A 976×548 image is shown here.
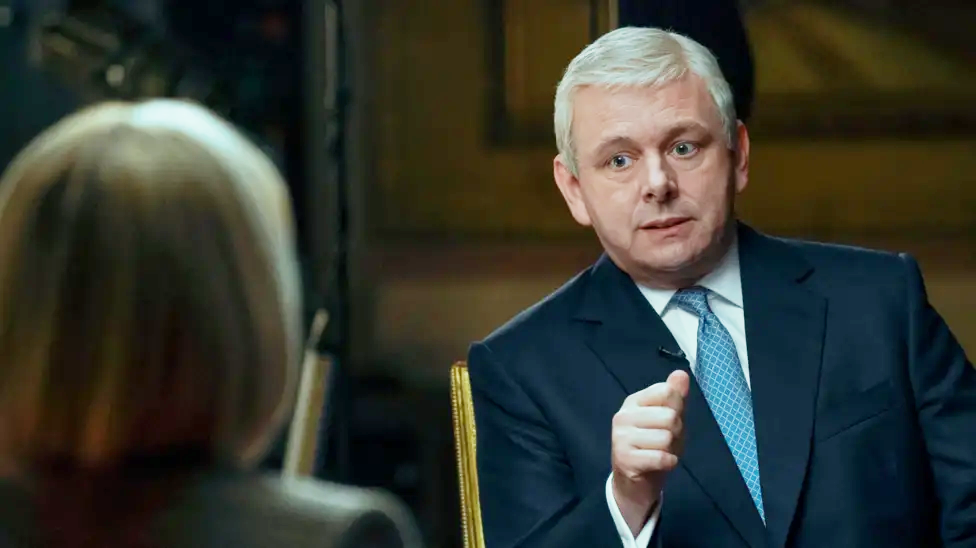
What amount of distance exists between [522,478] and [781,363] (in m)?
0.44

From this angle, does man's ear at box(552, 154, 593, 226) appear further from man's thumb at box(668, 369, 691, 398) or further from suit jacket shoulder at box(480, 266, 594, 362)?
man's thumb at box(668, 369, 691, 398)

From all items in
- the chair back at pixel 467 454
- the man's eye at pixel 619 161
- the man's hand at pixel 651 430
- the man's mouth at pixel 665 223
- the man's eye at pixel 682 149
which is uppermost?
the man's eye at pixel 682 149

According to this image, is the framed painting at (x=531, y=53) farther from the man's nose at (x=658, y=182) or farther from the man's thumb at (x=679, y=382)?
the man's thumb at (x=679, y=382)

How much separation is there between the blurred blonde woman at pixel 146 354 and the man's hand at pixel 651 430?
42 centimetres

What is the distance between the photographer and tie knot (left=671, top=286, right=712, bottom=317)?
6.96ft

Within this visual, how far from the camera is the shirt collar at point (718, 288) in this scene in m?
2.13

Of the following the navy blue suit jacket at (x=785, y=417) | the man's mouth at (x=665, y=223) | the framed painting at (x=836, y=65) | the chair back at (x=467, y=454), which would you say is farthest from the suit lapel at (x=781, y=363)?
the chair back at (x=467, y=454)

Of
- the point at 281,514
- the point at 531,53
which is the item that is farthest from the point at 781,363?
the point at 281,514

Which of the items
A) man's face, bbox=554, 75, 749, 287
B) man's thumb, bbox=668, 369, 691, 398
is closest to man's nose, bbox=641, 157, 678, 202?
man's face, bbox=554, 75, 749, 287

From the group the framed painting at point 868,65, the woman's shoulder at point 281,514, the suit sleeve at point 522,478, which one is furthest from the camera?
the framed painting at point 868,65

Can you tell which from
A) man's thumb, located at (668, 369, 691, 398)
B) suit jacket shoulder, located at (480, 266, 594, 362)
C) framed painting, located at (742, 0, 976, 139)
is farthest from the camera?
framed painting, located at (742, 0, 976, 139)

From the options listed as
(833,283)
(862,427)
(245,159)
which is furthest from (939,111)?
(245,159)

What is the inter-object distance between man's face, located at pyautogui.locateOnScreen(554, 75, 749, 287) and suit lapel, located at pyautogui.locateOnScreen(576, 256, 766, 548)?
51 millimetres

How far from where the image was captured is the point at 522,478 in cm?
211
